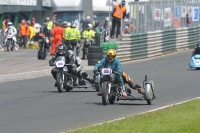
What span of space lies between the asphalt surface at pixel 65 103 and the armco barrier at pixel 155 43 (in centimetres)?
562

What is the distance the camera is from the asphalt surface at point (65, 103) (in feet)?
38.2

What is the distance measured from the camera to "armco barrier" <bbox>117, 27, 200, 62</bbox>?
96.7ft

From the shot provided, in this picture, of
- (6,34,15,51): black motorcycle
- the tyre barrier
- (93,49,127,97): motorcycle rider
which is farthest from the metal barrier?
(93,49,127,97): motorcycle rider

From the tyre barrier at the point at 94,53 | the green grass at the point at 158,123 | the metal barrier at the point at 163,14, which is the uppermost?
the metal barrier at the point at 163,14

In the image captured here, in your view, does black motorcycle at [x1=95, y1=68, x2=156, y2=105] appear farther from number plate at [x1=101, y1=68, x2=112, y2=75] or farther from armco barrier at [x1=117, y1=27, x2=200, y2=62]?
armco barrier at [x1=117, y1=27, x2=200, y2=62]

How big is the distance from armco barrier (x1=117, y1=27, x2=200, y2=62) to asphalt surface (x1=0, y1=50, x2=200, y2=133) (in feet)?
18.4

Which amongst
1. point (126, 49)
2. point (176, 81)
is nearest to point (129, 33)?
point (126, 49)

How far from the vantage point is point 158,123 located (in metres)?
10.4

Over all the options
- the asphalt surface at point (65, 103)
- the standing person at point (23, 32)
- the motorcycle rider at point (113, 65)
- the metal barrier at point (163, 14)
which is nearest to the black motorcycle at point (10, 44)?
the standing person at point (23, 32)

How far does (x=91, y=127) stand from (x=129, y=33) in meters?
20.2

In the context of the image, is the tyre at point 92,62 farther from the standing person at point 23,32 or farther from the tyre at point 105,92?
the standing person at point 23,32

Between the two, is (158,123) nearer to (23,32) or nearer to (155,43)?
(155,43)

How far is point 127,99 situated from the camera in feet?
47.9

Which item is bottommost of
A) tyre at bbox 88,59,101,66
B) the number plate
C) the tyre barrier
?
tyre at bbox 88,59,101,66
